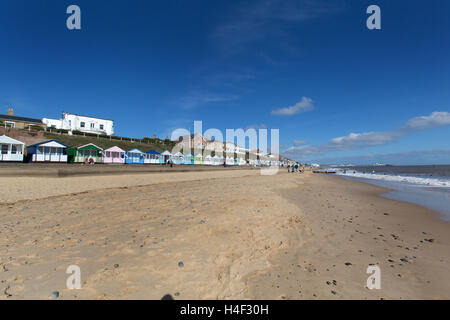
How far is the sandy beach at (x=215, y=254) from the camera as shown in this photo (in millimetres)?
2811

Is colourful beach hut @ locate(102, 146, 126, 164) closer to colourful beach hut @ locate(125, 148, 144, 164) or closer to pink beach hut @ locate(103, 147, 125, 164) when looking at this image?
pink beach hut @ locate(103, 147, 125, 164)

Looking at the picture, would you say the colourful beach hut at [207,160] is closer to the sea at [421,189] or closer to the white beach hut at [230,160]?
the white beach hut at [230,160]

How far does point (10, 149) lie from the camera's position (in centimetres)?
2753

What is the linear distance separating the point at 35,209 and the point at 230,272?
7659 millimetres

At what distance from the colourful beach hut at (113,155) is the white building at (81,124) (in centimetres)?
2911

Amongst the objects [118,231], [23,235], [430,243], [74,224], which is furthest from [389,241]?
[23,235]

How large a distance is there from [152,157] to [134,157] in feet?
16.8

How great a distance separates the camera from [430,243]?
16.2ft

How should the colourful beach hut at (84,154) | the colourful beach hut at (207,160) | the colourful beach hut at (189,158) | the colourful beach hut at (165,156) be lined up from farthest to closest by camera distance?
the colourful beach hut at (207,160) < the colourful beach hut at (189,158) < the colourful beach hut at (165,156) < the colourful beach hut at (84,154)

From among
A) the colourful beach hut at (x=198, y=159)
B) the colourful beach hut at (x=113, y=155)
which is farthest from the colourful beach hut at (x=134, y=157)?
the colourful beach hut at (x=198, y=159)

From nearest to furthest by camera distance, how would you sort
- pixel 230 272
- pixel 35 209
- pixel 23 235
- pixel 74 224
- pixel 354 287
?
pixel 354 287 < pixel 230 272 < pixel 23 235 < pixel 74 224 < pixel 35 209

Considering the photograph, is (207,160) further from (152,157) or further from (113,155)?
(113,155)

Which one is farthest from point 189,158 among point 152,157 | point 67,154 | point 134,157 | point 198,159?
point 67,154
